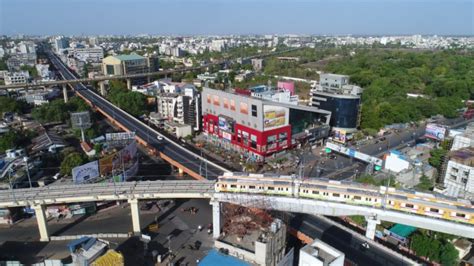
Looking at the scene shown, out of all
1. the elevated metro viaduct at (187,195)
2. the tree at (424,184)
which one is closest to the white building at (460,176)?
the tree at (424,184)

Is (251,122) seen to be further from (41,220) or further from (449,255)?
(449,255)

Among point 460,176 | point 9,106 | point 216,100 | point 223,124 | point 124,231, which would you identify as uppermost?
point 216,100

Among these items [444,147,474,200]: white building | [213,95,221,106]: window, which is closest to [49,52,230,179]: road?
[213,95,221,106]: window

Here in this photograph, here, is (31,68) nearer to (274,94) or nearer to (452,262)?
(274,94)

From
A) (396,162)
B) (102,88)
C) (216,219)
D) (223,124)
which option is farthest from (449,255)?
(102,88)

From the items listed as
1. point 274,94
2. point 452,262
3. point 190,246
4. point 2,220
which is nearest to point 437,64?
point 274,94

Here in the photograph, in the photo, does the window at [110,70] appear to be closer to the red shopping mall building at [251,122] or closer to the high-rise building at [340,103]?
the red shopping mall building at [251,122]

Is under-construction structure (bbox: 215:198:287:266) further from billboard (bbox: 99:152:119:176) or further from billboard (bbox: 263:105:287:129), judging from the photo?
billboard (bbox: 263:105:287:129)
